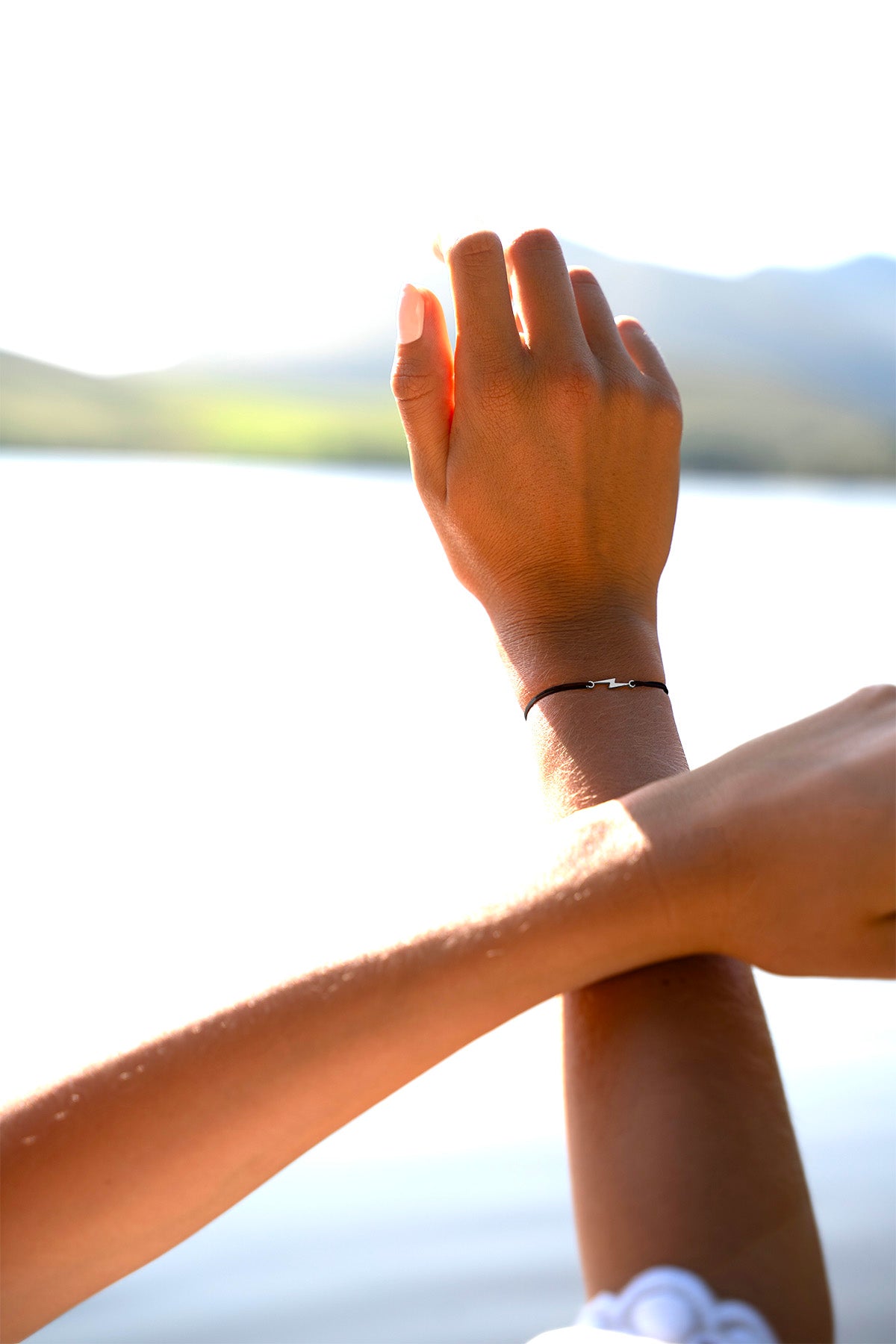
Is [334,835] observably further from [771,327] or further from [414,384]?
[771,327]

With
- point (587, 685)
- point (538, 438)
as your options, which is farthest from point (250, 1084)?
point (538, 438)

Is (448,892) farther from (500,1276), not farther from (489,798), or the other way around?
(489,798)

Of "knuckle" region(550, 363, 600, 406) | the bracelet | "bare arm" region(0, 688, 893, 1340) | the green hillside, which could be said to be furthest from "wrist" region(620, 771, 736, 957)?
the green hillside

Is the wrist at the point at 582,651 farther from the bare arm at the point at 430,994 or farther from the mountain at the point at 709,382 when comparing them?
the mountain at the point at 709,382

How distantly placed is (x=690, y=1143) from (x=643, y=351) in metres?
0.47

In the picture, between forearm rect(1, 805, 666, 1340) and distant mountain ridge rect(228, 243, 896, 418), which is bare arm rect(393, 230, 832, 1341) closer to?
forearm rect(1, 805, 666, 1340)

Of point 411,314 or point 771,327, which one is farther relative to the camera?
point 771,327

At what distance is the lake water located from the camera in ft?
1.41

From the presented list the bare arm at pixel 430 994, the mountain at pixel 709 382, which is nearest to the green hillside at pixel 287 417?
the mountain at pixel 709 382

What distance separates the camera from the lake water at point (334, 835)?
1.41 feet

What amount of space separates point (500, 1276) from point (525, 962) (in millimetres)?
171

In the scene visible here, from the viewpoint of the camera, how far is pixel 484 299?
59cm

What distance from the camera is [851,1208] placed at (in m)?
0.46

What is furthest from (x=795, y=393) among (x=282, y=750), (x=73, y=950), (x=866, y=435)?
(x=73, y=950)
